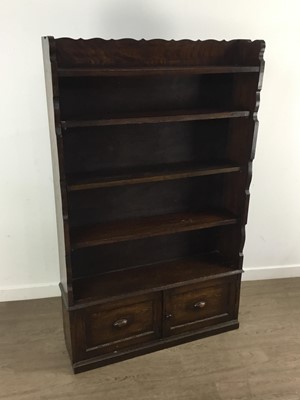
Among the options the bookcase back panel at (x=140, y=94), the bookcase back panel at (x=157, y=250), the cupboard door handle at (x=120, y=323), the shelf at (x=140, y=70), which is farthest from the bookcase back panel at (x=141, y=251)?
the shelf at (x=140, y=70)

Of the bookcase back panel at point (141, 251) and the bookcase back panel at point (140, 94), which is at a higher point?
the bookcase back panel at point (140, 94)

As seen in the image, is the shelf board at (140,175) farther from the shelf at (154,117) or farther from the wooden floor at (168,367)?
the wooden floor at (168,367)

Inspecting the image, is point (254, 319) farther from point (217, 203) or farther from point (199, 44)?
point (199, 44)

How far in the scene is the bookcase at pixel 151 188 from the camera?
167 cm

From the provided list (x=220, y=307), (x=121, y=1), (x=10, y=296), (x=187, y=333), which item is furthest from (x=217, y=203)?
(x=10, y=296)

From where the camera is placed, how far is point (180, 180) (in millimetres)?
1999

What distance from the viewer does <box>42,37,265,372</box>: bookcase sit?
1.67 meters

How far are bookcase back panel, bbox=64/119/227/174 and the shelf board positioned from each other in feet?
A: 0.20

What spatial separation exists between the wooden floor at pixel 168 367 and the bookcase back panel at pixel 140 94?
114cm

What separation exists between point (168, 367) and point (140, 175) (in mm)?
906

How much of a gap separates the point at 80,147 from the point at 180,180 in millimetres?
529

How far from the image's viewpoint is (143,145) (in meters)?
1.87

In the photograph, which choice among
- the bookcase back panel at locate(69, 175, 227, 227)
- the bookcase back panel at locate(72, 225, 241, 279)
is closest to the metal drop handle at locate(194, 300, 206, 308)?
the bookcase back panel at locate(72, 225, 241, 279)

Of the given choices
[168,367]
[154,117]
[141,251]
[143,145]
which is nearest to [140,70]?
[154,117]
